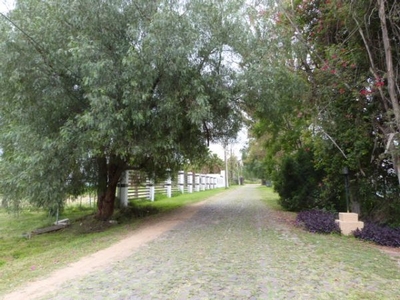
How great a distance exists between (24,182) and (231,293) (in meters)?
6.42

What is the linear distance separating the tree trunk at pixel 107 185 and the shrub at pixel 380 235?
7.42 m

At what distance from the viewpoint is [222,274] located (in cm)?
455

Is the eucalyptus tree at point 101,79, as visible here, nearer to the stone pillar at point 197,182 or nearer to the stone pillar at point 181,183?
the stone pillar at point 181,183

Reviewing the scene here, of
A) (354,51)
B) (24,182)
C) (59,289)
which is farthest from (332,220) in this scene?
(24,182)

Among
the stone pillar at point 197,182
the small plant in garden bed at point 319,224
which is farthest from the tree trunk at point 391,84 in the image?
the stone pillar at point 197,182

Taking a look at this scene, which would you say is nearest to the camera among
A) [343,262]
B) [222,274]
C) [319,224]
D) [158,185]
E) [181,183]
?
[222,274]

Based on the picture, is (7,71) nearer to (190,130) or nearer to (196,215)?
(190,130)

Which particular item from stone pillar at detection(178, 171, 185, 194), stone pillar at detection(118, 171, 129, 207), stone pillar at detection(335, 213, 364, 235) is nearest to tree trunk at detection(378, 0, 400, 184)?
stone pillar at detection(335, 213, 364, 235)

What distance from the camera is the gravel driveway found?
3.83m

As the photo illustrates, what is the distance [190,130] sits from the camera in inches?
367

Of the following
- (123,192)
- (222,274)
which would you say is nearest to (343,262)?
(222,274)

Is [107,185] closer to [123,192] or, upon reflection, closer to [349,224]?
[123,192]

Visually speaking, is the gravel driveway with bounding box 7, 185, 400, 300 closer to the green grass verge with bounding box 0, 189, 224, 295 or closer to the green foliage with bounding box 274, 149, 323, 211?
the green grass verge with bounding box 0, 189, 224, 295

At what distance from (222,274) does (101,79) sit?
519cm
